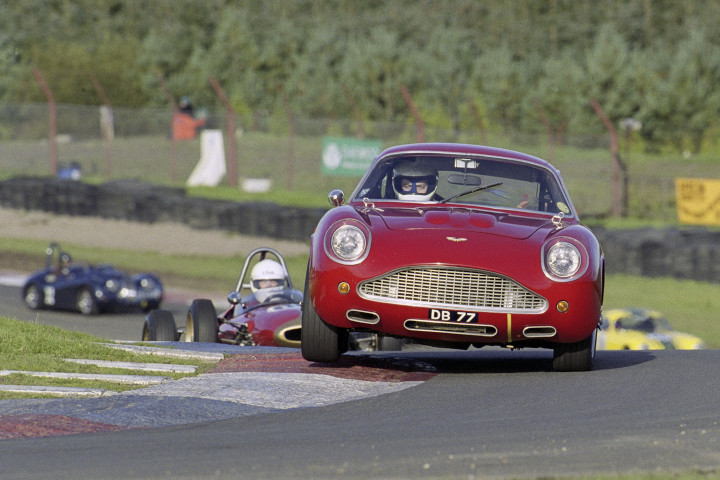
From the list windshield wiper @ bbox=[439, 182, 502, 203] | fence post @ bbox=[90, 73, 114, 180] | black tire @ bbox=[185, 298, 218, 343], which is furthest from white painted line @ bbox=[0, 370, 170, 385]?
fence post @ bbox=[90, 73, 114, 180]

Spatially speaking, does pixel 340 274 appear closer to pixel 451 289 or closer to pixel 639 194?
pixel 451 289

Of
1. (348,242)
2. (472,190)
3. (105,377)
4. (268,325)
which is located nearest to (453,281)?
(348,242)

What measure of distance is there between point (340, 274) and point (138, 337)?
9734 millimetres

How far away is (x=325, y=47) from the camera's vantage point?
5412cm

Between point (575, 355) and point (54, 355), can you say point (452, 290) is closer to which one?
point (575, 355)

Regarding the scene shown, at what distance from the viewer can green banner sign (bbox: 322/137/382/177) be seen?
93.6 ft

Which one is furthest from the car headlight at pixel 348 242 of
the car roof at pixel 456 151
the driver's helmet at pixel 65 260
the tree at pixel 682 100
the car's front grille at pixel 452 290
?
the tree at pixel 682 100

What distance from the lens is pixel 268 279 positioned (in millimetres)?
11820

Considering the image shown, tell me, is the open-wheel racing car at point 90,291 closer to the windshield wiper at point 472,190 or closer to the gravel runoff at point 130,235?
the gravel runoff at point 130,235

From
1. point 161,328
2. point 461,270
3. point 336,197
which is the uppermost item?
→ point 336,197

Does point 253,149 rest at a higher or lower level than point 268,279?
higher

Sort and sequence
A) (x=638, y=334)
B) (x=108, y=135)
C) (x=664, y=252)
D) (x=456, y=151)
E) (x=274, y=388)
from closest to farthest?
(x=274, y=388) < (x=456, y=151) < (x=638, y=334) < (x=664, y=252) < (x=108, y=135)

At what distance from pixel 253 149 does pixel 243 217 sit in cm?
911

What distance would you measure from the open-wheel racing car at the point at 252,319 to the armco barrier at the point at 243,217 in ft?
30.9
